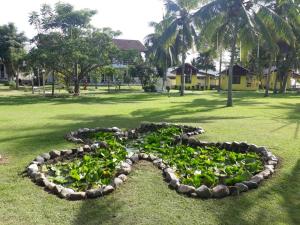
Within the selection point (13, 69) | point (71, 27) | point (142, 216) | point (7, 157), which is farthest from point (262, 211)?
point (13, 69)

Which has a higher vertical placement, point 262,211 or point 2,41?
point 2,41

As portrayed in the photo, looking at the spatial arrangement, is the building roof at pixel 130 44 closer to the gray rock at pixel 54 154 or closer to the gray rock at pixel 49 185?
the gray rock at pixel 54 154

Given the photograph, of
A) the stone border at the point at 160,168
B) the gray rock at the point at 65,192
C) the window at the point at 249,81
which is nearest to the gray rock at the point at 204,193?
the stone border at the point at 160,168

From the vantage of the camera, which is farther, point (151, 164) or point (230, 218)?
point (151, 164)

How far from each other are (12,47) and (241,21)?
Answer: 123ft

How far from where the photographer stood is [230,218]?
5.31m

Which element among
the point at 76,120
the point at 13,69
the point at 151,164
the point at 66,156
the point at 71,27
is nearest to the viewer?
the point at 151,164

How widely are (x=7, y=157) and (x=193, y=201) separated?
15.7 feet

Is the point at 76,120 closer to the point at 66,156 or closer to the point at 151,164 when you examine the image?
the point at 66,156

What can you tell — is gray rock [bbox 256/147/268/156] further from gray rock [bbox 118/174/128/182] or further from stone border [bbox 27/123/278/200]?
gray rock [bbox 118/174/128/182]

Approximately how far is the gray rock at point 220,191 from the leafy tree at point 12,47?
46042mm

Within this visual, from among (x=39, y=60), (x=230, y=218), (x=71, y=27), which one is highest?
(x=71, y=27)

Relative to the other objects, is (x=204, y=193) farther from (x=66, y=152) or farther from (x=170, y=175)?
(x=66, y=152)

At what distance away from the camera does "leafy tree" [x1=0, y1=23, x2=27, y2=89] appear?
49062 millimetres
